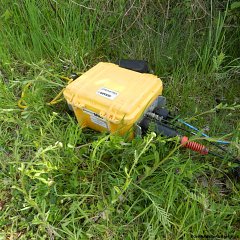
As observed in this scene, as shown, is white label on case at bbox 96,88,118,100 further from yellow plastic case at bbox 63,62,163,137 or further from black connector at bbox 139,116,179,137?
black connector at bbox 139,116,179,137

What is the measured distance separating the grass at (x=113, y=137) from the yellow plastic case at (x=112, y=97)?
9cm

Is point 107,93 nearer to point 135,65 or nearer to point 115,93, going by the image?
point 115,93

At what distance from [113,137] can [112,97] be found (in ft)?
0.63

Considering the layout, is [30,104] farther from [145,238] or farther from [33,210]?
[145,238]

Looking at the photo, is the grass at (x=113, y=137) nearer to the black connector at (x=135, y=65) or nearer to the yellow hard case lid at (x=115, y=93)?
the yellow hard case lid at (x=115, y=93)

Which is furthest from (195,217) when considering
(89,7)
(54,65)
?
(89,7)

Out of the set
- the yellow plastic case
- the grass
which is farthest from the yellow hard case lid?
the grass

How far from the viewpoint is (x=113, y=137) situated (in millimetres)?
1254

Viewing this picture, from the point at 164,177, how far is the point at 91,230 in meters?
0.39

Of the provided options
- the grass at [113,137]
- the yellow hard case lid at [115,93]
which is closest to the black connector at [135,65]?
the yellow hard case lid at [115,93]

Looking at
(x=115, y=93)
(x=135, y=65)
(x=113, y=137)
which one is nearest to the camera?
(x=113, y=137)

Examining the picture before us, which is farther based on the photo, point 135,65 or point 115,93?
point 135,65

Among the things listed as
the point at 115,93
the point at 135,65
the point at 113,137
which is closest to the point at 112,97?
the point at 115,93

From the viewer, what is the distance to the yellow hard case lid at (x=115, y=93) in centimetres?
131
